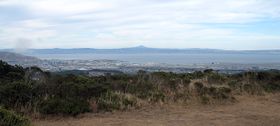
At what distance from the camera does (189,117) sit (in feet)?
34.7

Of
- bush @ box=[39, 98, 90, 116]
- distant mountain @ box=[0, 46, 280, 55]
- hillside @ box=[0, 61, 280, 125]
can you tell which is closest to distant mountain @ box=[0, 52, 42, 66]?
hillside @ box=[0, 61, 280, 125]

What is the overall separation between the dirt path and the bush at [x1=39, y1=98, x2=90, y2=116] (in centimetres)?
25

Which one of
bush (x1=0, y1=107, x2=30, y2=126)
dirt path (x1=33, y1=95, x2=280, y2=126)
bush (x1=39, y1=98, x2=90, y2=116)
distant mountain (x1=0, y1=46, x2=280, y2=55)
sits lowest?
distant mountain (x1=0, y1=46, x2=280, y2=55)

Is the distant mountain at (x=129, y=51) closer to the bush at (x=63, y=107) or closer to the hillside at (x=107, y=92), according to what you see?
the hillside at (x=107, y=92)

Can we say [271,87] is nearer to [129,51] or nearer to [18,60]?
[18,60]

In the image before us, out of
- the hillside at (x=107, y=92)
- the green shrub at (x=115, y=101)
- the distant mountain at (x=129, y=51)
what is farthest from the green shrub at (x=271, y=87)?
the distant mountain at (x=129, y=51)

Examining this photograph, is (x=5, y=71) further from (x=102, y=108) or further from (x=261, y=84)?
(x=261, y=84)

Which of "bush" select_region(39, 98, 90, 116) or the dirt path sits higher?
"bush" select_region(39, 98, 90, 116)

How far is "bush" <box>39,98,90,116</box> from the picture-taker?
1041cm

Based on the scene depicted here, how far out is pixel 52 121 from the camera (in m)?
10.0

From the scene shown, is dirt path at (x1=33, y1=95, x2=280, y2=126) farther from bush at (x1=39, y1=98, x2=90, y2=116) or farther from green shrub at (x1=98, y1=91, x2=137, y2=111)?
green shrub at (x1=98, y1=91, x2=137, y2=111)

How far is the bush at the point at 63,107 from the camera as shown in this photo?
10.4 metres

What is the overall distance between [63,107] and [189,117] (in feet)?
9.51

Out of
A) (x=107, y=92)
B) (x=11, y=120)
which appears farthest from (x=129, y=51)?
(x=11, y=120)
